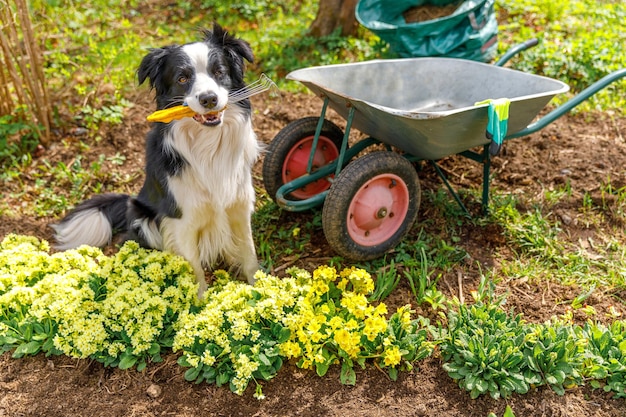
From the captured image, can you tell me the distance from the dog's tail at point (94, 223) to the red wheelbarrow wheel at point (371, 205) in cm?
140

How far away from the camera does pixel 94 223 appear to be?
11.0ft

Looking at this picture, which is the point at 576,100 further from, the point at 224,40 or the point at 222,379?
the point at 222,379

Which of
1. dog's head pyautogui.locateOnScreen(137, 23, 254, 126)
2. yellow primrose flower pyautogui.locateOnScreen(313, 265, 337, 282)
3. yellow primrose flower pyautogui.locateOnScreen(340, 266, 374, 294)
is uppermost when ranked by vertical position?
dog's head pyautogui.locateOnScreen(137, 23, 254, 126)

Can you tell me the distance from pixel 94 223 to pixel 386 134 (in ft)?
6.02

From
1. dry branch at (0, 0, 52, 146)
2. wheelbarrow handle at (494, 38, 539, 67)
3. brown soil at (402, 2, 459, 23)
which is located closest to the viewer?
wheelbarrow handle at (494, 38, 539, 67)

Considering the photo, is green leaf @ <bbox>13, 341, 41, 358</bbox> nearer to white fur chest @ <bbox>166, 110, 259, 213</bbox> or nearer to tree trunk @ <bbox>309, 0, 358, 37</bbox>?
white fur chest @ <bbox>166, 110, 259, 213</bbox>

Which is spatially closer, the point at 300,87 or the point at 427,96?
the point at 427,96

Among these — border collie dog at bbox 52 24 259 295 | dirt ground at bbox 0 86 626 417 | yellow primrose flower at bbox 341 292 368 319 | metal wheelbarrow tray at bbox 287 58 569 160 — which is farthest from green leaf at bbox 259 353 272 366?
metal wheelbarrow tray at bbox 287 58 569 160

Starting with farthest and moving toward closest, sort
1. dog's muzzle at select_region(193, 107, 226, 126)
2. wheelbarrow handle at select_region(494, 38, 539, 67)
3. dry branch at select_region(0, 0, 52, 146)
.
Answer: dry branch at select_region(0, 0, 52, 146) < wheelbarrow handle at select_region(494, 38, 539, 67) < dog's muzzle at select_region(193, 107, 226, 126)

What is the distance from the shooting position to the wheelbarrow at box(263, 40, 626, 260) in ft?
9.38

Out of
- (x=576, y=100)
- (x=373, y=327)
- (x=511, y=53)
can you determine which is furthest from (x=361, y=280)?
(x=511, y=53)

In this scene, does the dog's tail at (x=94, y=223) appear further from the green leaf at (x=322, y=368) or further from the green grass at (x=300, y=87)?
the green leaf at (x=322, y=368)

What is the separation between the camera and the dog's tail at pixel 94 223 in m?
3.36

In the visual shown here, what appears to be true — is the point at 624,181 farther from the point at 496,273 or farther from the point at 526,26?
the point at 526,26
